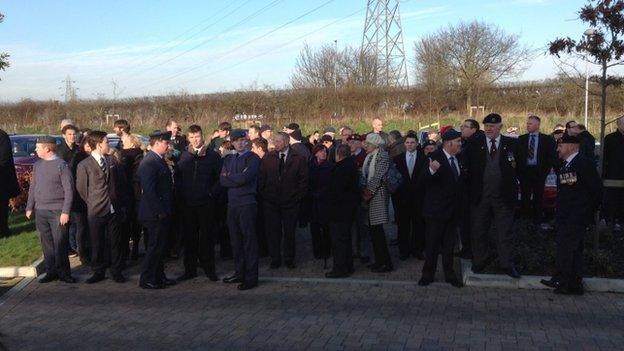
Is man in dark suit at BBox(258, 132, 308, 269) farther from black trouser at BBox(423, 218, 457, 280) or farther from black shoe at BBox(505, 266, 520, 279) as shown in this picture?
black shoe at BBox(505, 266, 520, 279)

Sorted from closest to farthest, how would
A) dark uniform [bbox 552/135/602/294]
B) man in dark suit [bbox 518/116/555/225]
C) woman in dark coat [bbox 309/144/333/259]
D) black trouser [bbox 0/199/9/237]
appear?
dark uniform [bbox 552/135/602/294] < woman in dark coat [bbox 309/144/333/259] < man in dark suit [bbox 518/116/555/225] < black trouser [bbox 0/199/9/237]

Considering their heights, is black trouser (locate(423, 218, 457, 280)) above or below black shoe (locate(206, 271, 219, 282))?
above

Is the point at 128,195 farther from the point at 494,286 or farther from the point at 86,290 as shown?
the point at 494,286

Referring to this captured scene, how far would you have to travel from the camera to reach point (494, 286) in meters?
8.59

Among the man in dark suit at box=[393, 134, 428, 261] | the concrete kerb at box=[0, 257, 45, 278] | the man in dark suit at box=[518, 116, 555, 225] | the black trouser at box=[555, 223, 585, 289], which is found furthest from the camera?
the man in dark suit at box=[518, 116, 555, 225]

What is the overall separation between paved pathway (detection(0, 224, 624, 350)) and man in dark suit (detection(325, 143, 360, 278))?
0.40m

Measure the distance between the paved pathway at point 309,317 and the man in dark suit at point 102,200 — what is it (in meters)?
0.41

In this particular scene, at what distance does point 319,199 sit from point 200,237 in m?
1.74

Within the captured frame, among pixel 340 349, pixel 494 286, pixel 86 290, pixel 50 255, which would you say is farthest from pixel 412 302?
pixel 50 255

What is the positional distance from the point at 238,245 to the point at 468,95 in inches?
1102

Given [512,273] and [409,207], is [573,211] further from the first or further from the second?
[409,207]

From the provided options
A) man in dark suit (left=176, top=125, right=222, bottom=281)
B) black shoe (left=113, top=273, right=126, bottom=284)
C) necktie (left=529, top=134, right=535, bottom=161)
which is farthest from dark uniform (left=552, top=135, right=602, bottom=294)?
black shoe (left=113, top=273, right=126, bottom=284)

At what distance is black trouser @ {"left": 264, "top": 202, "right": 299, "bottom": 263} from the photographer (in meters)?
10.1

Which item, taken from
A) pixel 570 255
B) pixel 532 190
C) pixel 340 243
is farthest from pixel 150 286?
pixel 532 190
